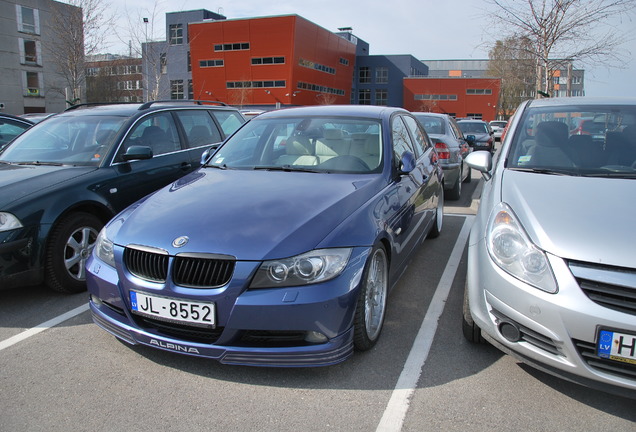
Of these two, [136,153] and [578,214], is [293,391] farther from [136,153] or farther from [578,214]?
[136,153]

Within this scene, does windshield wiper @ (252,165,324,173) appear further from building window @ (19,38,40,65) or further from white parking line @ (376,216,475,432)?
building window @ (19,38,40,65)

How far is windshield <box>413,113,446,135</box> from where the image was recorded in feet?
29.5

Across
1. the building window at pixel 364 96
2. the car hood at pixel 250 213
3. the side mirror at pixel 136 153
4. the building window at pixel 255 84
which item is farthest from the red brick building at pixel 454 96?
the car hood at pixel 250 213

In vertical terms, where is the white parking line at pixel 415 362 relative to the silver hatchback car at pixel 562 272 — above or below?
below

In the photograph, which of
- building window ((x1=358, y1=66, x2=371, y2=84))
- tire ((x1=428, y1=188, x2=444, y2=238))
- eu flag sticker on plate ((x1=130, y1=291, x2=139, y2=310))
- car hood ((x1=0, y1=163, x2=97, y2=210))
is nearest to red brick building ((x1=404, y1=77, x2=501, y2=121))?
building window ((x1=358, y1=66, x2=371, y2=84))

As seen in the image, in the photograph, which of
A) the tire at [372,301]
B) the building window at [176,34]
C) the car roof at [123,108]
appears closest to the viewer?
the tire at [372,301]

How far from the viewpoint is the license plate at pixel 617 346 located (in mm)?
2211

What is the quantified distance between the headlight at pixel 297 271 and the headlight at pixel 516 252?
921mm

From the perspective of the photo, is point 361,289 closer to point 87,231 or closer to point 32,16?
point 87,231

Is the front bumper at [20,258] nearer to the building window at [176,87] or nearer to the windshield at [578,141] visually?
the windshield at [578,141]

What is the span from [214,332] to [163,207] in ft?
3.44

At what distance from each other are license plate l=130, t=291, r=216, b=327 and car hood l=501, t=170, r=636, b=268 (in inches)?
71.4

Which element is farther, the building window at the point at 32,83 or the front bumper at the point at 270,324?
the building window at the point at 32,83

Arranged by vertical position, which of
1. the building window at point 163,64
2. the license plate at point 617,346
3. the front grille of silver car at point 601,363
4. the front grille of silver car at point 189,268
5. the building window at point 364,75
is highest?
the building window at point 364,75
